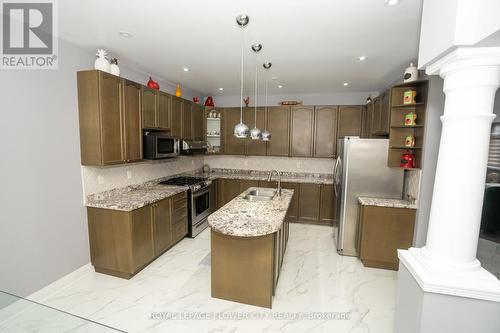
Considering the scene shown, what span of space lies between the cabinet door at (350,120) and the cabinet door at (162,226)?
346 cm

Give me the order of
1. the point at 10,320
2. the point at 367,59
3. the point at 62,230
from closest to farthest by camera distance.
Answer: the point at 10,320 → the point at 62,230 → the point at 367,59

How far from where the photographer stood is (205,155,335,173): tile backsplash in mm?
4910

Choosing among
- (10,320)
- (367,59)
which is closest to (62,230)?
(10,320)

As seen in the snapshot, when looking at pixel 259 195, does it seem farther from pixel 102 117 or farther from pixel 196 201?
pixel 102 117

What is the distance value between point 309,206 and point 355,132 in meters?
1.69

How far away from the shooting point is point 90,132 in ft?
8.63

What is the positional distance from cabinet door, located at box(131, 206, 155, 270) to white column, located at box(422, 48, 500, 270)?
9.16ft

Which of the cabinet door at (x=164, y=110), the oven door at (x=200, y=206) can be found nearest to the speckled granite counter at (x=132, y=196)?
the oven door at (x=200, y=206)

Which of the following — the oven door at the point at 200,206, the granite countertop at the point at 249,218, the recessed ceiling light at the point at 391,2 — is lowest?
the oven door at the point at 200,206

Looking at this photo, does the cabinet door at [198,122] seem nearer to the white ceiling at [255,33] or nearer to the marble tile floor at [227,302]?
the white ceiling at [255,33]

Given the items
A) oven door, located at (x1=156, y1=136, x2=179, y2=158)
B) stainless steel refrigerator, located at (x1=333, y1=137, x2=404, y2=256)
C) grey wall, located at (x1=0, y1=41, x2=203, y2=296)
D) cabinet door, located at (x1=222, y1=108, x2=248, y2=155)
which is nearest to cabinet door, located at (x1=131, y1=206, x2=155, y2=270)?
grey wall, located at (x1=0, y1=41, x2=203, y2=296)

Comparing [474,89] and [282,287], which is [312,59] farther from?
[282,287]

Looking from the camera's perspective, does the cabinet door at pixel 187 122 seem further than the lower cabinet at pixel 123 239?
Yes

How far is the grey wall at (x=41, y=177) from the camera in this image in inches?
81.0
